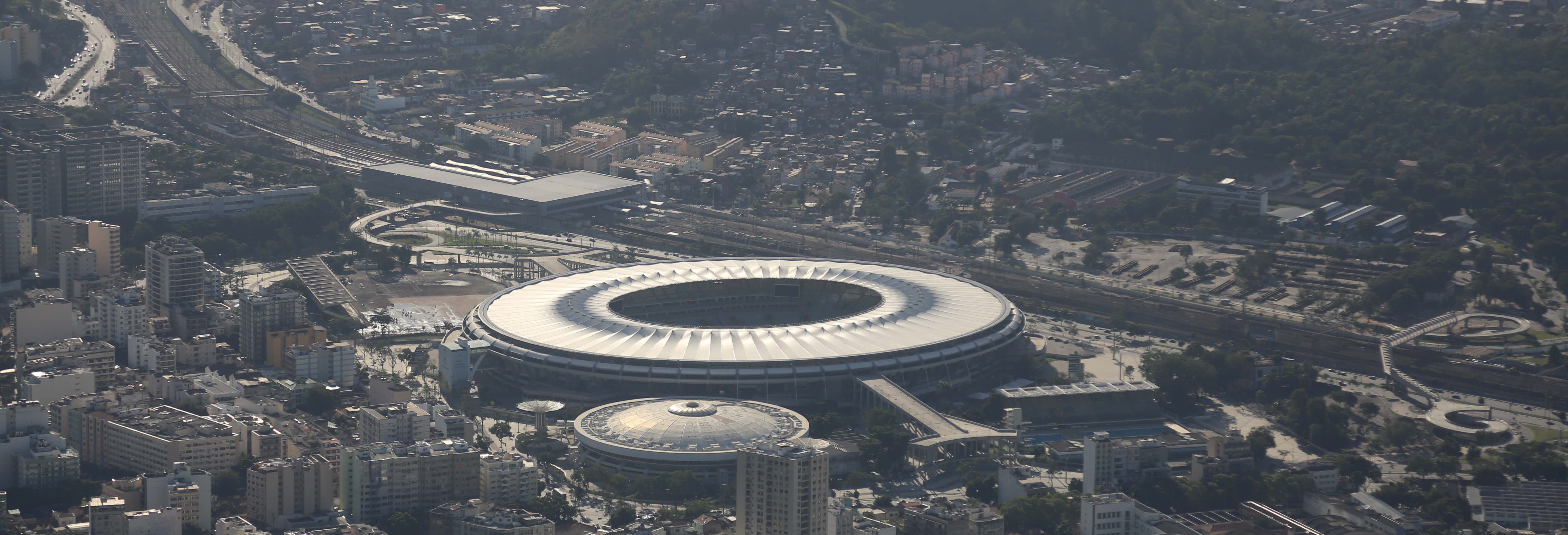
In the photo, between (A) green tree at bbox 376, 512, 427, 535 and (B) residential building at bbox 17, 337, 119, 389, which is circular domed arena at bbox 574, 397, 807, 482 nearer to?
(A) green tree at bbox 376, 512, 427, 535

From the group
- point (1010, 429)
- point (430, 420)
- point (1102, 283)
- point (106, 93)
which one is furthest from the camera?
point (106, 93)

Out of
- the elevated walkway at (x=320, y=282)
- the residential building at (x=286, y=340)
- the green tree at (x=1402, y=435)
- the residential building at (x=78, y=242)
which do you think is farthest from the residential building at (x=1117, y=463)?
the residential building at (x=78, y=242)

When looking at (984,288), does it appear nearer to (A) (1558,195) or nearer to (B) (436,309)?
(B) (436,309)

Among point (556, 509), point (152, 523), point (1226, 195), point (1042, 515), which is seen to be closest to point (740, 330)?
point (556, 509)

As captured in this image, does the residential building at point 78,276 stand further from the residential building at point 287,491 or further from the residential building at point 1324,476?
the residential building at point 1324,476

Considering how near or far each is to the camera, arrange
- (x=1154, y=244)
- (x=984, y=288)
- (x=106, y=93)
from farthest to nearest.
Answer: (x=106, y=93)
(x=1154, y=244)
(x=984, y=288)

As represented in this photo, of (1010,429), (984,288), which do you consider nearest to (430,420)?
(1010,429)
